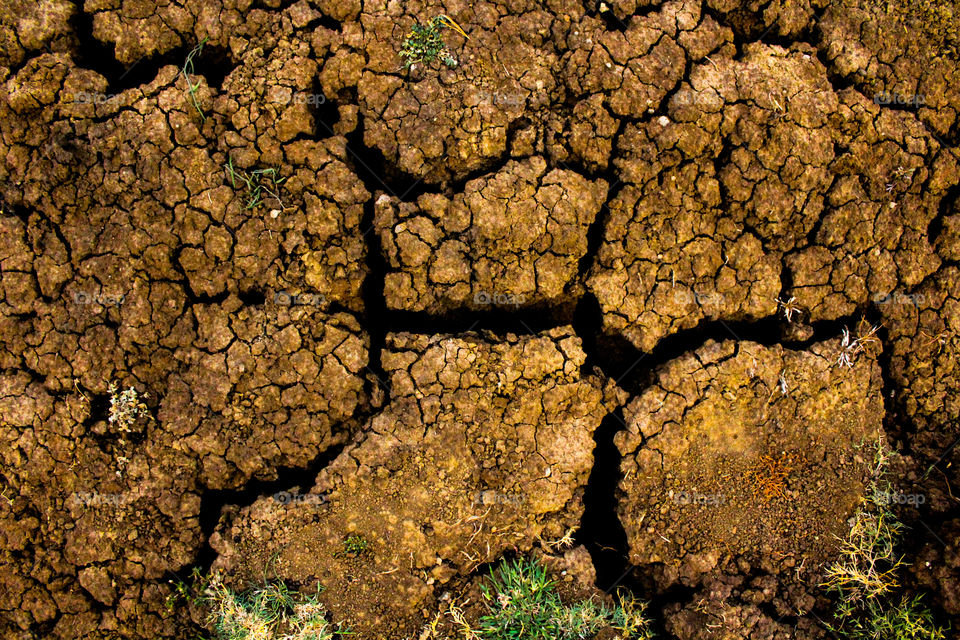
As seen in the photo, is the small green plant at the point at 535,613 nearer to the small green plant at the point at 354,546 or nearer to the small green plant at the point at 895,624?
the small green plant at the point at 354,546

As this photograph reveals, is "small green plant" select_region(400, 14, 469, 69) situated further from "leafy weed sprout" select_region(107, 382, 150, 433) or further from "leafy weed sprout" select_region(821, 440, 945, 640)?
"leafy weed sprout" select_region(821, 440, 945, 640)

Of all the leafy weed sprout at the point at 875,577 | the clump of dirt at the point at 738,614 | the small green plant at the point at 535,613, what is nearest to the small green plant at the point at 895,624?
the leafy weed sprout at the point at 875,577

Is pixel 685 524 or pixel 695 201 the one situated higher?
pixel 695 201

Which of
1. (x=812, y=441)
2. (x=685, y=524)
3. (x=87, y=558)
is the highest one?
(x=812, y=441)

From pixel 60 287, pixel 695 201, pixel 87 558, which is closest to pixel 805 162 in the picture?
pixel 695 201

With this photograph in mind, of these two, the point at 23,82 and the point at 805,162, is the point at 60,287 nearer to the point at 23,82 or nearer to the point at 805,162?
the point at 23,82

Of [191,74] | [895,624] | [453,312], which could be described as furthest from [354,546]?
[895,624]

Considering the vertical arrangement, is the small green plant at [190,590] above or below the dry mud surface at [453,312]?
below
